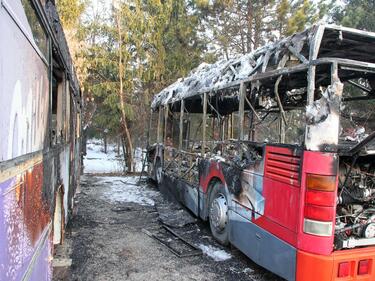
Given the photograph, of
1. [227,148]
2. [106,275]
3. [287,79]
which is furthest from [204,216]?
[287,79]

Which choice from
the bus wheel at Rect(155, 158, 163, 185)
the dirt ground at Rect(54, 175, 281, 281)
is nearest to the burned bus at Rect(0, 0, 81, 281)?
the dirt ground at Rect(54, 175, 281, 281)

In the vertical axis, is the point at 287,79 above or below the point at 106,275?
above

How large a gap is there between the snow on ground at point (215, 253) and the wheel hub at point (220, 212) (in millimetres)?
314

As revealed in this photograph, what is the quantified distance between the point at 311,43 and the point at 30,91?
8.73 feet

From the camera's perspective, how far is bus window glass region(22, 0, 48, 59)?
1.83m

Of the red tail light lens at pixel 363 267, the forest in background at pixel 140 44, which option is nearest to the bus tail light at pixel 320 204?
the red tail light lens at pixel 363 267

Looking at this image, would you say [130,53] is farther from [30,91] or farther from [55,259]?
[30,91]

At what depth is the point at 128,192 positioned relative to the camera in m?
9.70

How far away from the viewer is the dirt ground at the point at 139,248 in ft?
14.0

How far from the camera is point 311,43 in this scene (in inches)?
136

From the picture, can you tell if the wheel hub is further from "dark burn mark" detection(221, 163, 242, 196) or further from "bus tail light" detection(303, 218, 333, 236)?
"bus tail light" detection(303, 218, 333, 236)

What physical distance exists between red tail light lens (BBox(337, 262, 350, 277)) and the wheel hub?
200 centimetres

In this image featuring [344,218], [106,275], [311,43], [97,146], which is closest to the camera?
[311,43]

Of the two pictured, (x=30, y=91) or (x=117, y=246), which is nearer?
(x=30, y=91)
